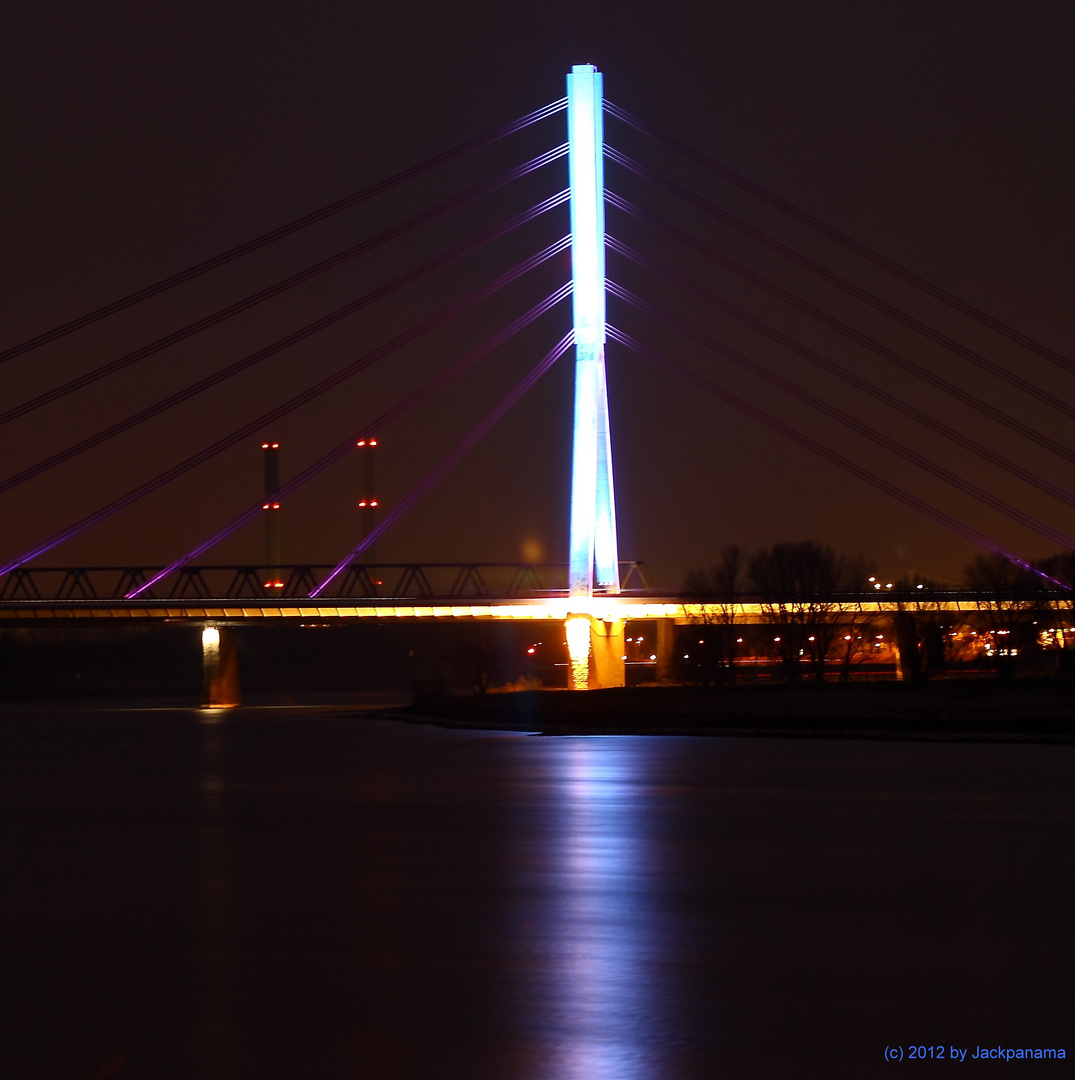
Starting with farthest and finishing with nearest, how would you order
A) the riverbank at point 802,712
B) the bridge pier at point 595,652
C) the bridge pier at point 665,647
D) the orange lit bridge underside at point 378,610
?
the bridge pier at point 665,647 < the orange lit bridge underside at point 378,610 < the bridge pier at point 595,652 < the riverbank at point 802,712

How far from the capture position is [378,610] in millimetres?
90125

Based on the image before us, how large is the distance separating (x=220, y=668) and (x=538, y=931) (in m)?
89.3

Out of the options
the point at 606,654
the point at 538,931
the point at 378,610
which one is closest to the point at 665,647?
the point at 378,610

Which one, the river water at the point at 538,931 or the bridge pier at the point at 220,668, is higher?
the bridge pier at the point at 220,668

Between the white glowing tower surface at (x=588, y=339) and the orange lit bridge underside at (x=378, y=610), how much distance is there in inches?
957

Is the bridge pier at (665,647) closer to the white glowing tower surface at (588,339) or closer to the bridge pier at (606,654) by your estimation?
the bridge pier at (606,654)

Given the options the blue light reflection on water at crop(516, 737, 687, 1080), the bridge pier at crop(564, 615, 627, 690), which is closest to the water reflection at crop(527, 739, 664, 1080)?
the blue light reflection on water at crop(516, 737, 687, 1080)

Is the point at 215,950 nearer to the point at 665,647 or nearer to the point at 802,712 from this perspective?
the point at 802,712

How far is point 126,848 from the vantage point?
1833cm

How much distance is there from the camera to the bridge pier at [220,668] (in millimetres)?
98562

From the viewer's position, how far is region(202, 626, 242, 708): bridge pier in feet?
323

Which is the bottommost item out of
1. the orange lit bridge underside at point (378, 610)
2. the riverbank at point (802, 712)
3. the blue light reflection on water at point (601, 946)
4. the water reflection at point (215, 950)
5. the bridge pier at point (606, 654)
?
the blue light reflection on water at point (601, 946)

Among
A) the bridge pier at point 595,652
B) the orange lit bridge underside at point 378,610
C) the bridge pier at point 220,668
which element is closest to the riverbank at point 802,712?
the bridge pier at point 595,652

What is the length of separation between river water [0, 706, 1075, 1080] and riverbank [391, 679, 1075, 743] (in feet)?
46.2
